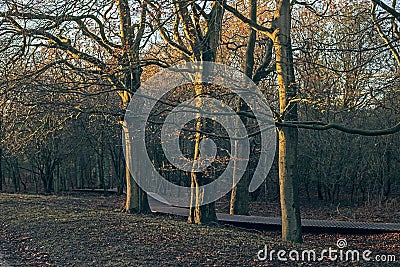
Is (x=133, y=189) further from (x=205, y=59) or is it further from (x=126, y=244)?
(x=126, y=244)

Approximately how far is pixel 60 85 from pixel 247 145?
621 cm

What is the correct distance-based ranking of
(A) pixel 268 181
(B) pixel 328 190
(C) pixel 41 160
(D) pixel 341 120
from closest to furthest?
(D) pixel 341 120, (B) pixel 328 190, (A) pixel 268 181, (C) pixel 41 160

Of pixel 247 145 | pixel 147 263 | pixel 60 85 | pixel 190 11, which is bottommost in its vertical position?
pixel 147 263

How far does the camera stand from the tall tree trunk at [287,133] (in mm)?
11547

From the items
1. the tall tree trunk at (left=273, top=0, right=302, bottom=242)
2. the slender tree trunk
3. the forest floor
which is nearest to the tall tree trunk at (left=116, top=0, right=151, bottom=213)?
the slender tree trunk

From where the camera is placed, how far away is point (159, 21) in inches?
412

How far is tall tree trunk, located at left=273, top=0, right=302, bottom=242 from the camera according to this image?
1155cm

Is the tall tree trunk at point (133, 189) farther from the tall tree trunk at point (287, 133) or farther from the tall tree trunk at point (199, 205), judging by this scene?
the tall tree trunk at point (287, 133)

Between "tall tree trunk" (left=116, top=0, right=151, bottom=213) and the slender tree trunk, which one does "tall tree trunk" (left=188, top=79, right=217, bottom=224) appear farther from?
the slender tree trunk

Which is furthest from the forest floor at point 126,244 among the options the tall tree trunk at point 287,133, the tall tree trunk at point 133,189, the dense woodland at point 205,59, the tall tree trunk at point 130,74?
the tall tree trunk at point 133,189

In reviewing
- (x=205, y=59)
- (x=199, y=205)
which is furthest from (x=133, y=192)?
(x=205, y=59)

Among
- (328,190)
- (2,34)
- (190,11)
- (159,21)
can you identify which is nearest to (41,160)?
(328,190)

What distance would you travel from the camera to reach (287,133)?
1174cm

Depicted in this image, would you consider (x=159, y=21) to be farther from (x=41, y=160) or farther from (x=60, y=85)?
(x=41, y=160)
